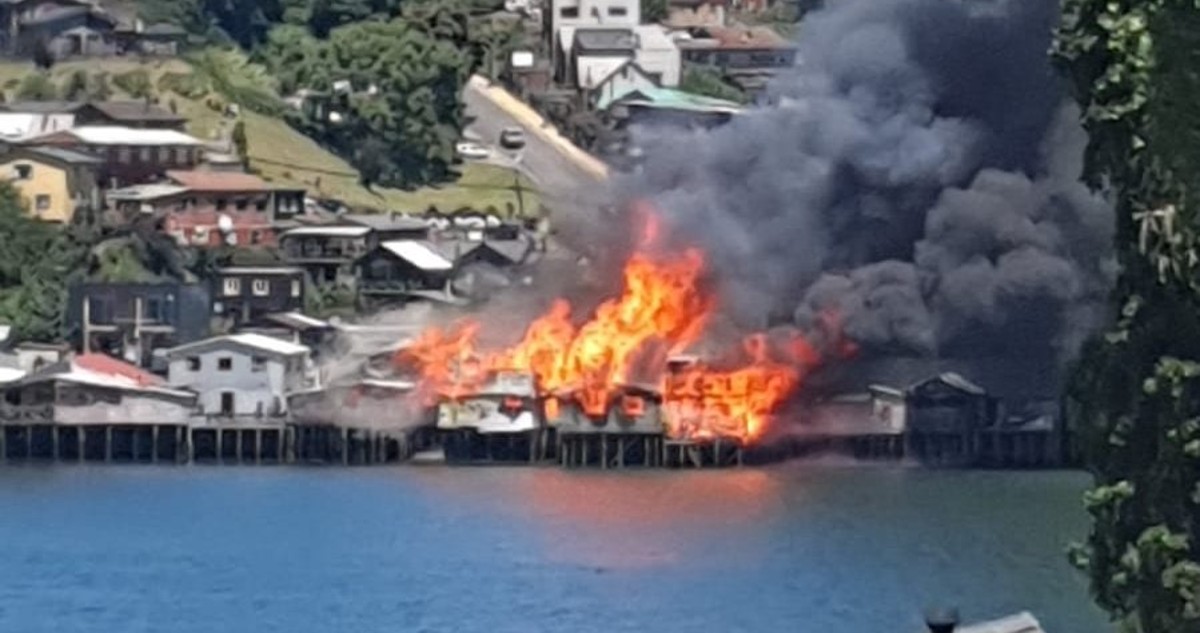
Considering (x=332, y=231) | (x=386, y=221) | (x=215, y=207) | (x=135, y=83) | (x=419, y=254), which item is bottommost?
(x=419, y=254)

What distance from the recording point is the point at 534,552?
168ft

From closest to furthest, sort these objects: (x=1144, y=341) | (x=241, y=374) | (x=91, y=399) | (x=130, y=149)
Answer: (x=1144, y=341) → (x=91, y=399) → (x=241, y=374) → (x=130, y=149)

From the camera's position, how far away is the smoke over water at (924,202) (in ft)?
234

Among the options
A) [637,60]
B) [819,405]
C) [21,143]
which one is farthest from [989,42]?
[637,60]

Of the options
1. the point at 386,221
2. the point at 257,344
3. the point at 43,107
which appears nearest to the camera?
the point at 257,344

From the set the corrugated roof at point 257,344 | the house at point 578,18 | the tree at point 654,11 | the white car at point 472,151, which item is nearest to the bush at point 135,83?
the white car at point 472,151

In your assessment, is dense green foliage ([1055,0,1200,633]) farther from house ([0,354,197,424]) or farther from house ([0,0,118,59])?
house ([0,0,118,59])

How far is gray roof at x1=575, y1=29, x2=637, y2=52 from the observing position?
102938mm

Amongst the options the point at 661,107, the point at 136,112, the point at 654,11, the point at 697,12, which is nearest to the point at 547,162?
the point at 661,107

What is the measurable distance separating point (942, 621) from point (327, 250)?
65.3 metres

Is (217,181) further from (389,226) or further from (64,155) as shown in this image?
(389,226)

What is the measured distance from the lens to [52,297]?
268 feet

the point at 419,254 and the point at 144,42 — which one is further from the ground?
the point at 144,42

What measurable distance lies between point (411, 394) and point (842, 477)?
7.51 meters
